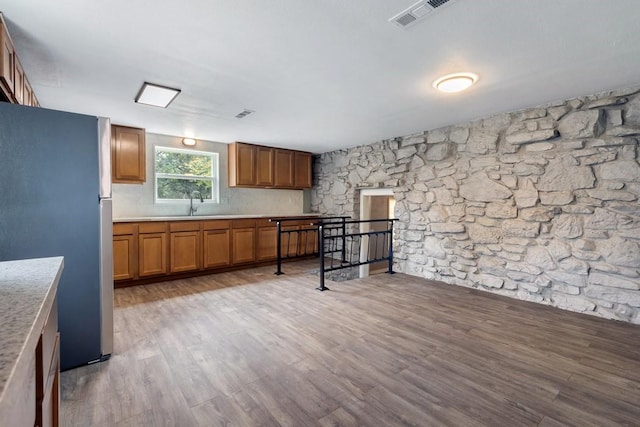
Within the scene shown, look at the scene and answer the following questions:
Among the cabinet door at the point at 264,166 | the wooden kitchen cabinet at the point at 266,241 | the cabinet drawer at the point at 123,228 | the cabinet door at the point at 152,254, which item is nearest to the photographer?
the cabinet drawer at the point at 123,228

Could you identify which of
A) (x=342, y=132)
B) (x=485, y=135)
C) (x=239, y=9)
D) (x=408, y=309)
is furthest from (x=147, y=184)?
(x=485, y=135)

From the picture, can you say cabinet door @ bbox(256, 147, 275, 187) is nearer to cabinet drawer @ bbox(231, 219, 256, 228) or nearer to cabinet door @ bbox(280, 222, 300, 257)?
cabinet drawer @ bbox(231, 219, 256, 228)

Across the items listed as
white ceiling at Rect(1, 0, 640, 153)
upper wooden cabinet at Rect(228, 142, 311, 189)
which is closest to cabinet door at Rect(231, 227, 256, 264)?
upper wooden cabinet at Rect(228, 142, 311, 189)

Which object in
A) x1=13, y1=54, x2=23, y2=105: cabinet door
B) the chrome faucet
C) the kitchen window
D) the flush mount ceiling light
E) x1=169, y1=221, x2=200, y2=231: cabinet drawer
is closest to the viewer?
x1=13, y1=54, x2=23, y2=105: cabinet door

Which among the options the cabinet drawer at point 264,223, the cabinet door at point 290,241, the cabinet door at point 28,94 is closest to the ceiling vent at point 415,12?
the cabinet door at point 28,94

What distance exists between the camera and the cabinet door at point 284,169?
5605mm

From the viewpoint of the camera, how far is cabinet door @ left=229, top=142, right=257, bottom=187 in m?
5.05

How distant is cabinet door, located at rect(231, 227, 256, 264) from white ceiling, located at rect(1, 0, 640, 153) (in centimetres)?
210

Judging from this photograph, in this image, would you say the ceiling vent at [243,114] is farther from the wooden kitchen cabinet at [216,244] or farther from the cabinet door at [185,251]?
the cabinet door at [185,251]

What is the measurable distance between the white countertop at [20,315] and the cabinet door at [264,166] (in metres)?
4.28

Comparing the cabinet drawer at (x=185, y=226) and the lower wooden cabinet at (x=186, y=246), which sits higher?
the cabinet drawer at (x=185, y=226)

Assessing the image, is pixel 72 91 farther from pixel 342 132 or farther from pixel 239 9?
pixel 342 132

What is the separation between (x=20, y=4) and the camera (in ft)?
5.17

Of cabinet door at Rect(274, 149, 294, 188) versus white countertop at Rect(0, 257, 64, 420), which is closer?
white countertop at Rect(0, 257, 64, 420)
